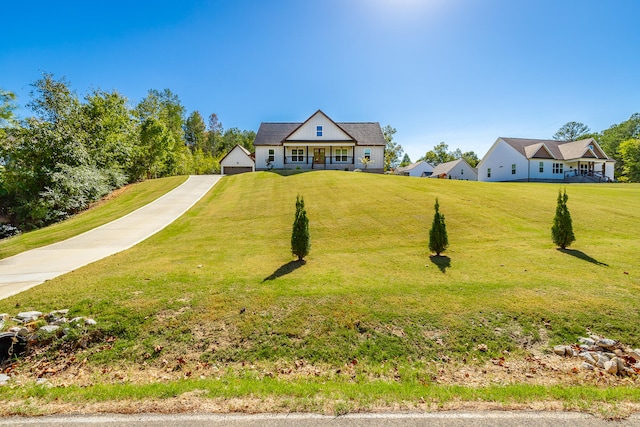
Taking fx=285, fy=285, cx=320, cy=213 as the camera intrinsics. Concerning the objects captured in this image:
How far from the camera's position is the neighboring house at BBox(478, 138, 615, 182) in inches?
1476

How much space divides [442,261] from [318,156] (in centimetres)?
2792

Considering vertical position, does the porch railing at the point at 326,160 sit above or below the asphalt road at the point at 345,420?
above

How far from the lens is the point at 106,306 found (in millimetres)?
5816

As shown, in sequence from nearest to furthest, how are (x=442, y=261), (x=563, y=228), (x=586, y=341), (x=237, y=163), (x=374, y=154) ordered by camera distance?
(x=586, y=341) → (x=442, y=261) → (x=563, y=228) → (x=374, y=154) → (x=237, y=163)

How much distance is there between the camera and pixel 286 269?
318 inches

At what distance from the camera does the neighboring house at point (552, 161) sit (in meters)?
37.5

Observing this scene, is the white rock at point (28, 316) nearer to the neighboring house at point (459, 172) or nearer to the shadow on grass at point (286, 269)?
the shadow on grass at point (286, 269)

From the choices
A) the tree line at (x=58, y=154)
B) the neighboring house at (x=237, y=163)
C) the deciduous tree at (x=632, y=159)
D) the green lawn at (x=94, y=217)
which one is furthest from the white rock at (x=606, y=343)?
the deciduous tree at (x=632, y=159)

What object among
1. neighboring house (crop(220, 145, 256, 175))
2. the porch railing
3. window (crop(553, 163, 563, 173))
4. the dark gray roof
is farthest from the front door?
window (crop(553, 163, 563, 173))

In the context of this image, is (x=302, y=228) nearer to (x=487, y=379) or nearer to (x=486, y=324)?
(x=486, y=324)

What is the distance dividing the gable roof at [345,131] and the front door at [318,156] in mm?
3575

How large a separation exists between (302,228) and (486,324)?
5216mm

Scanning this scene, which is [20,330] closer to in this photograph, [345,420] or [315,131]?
[345,420]

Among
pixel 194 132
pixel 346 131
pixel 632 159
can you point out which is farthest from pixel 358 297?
pixel 194 132
